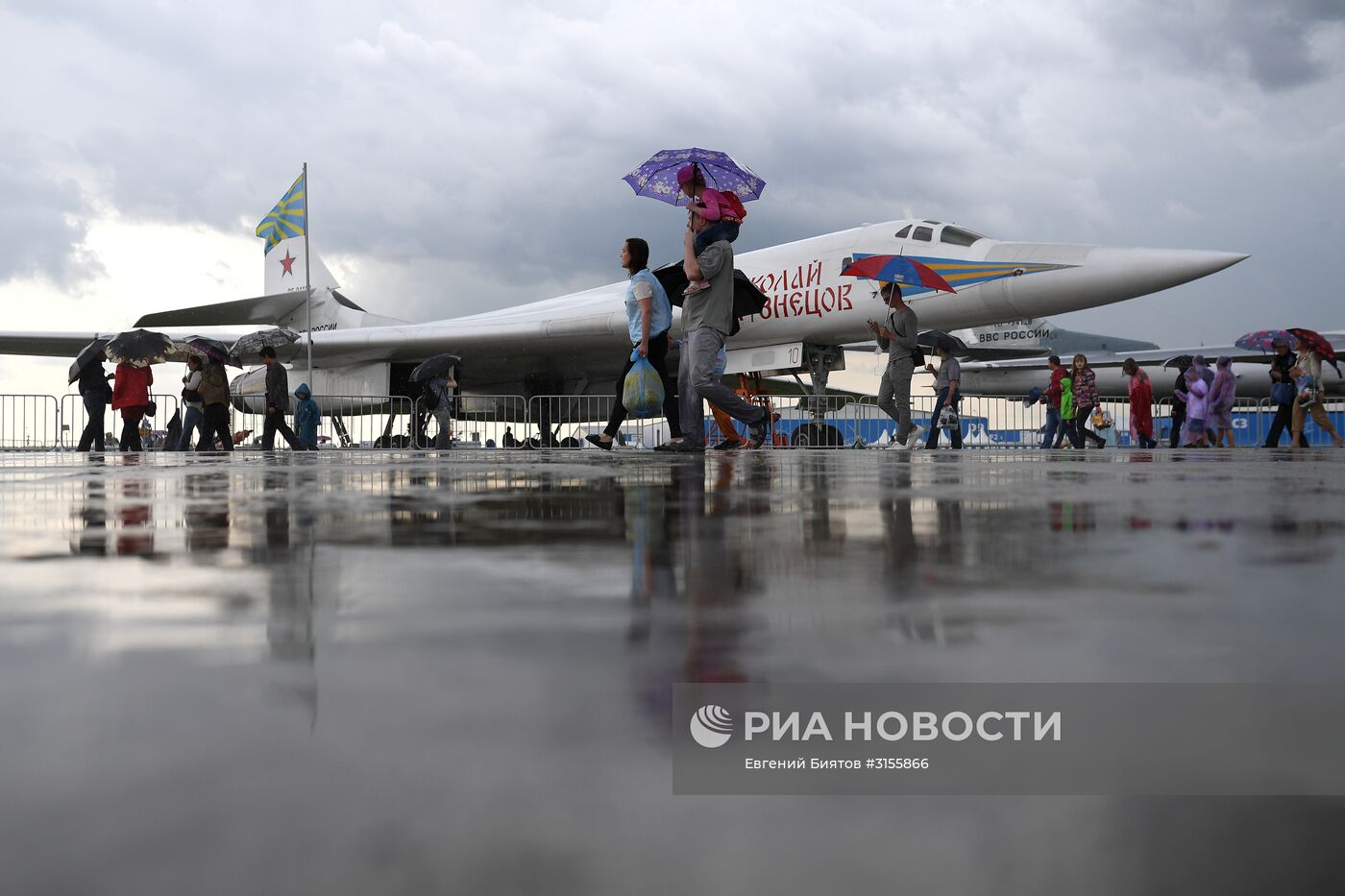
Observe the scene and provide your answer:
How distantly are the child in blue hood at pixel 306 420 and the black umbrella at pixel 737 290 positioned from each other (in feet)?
22.9

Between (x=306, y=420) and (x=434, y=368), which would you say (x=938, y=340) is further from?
(x=306, y=420)

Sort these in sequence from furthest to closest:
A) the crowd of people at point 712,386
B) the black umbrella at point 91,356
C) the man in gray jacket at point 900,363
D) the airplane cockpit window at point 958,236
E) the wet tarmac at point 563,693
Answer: the airplane cockpit window at point 958,236 < the black umbrella at point 91,356 < the man in gray jacket at point 900,363 < the crowd of people at point 712,386 < the wet tarmac at point 563,693

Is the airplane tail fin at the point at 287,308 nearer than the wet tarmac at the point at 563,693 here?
No

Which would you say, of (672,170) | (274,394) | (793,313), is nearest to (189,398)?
(274,394)

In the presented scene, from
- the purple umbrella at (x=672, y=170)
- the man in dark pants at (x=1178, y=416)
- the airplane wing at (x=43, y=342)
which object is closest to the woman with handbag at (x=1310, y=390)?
the man in dark pants at (x=1178, y=416)

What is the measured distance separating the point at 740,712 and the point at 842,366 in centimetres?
1141

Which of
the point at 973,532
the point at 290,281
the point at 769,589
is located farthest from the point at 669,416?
the point at 290,281

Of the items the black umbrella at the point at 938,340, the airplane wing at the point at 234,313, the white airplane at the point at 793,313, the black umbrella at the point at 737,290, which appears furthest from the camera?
the airplane wing at the point at 234,313

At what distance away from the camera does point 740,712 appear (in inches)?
16.5

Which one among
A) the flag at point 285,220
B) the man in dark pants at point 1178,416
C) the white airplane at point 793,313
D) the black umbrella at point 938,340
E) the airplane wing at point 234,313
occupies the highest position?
the flag at point 285,220

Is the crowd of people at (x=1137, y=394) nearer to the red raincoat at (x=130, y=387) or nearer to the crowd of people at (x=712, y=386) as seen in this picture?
the crowd of people at (x=712, y=386)

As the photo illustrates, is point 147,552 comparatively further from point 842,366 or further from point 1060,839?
point 842,366

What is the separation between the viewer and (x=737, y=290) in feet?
21.2

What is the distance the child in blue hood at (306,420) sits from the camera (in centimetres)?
1220
